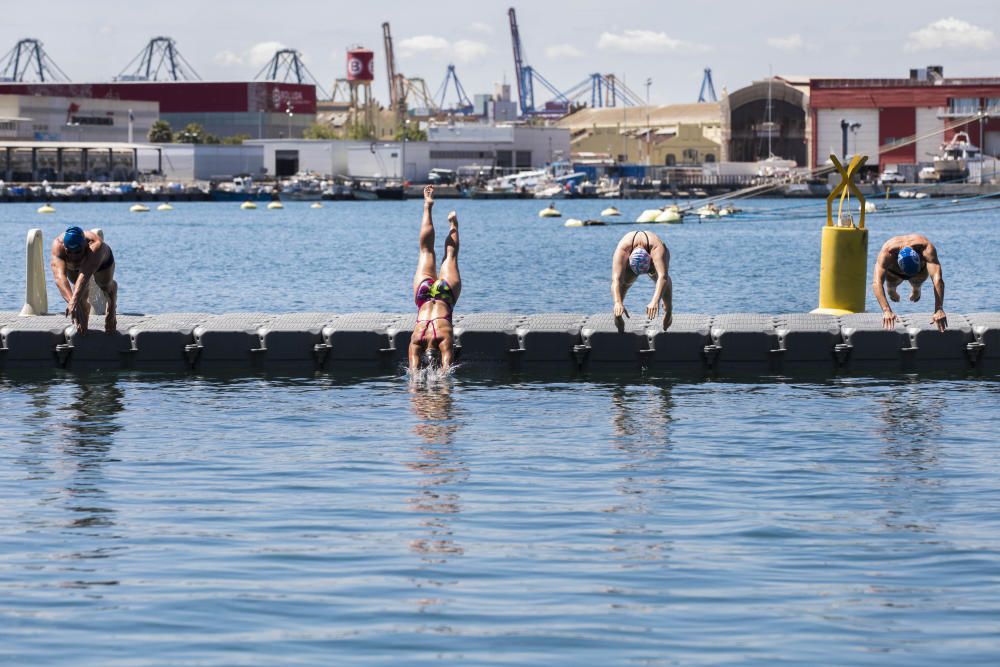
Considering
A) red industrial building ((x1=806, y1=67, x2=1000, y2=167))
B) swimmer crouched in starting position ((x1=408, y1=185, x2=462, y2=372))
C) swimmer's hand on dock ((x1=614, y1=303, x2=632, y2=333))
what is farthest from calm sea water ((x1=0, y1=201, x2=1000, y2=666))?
red industrial building ((x1=806, y1=67, x2=1000, y2=167))

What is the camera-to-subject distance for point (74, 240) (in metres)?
25.3

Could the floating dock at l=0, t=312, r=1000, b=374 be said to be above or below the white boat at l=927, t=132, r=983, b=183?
below

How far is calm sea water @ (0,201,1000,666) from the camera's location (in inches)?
474

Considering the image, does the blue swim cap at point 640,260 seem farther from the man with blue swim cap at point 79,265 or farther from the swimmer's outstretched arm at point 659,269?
the man with blue swim cap at point 79,265

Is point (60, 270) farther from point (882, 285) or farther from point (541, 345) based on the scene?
point (882, 285)

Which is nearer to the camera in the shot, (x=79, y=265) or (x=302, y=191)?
(x=79, y=265)

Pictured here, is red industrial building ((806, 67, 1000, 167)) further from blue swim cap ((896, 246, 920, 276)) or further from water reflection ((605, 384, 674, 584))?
water reflection ((605, 384, 674, 584))

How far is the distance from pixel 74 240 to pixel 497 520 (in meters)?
12.0

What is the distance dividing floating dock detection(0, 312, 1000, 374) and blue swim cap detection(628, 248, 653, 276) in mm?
4309

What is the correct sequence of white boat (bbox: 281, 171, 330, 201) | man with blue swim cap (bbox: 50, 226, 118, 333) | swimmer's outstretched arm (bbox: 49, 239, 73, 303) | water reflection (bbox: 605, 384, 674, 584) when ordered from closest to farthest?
water reflection (bbox: 605, 384, 674, 584) → man with blue swim cap (bbox: 50, 226, 118, 333) → swimmer's outstretched arm (bbox: 49, 239, 73, 303) → white boat (bbox: 281, 171, 330, 201)

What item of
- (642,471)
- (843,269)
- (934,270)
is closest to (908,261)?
(934,270)

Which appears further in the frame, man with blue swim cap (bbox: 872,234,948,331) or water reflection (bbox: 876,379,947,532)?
man with blue swim cap (bbox: 872,234,948,331)

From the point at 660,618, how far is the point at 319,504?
5.57m

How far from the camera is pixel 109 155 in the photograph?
19900 cm
